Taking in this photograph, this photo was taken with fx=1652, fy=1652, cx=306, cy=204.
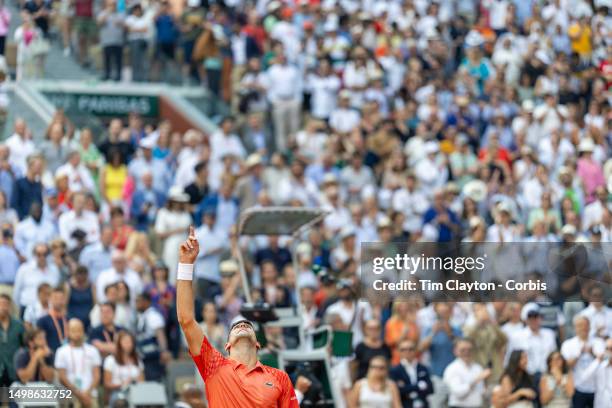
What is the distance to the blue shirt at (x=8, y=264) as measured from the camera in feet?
57.5

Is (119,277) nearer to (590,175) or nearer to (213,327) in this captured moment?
(213,327)

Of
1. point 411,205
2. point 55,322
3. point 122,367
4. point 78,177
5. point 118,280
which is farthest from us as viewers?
point 411,205

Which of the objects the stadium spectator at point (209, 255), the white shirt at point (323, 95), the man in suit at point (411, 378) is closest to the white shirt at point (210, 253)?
the stadium spectator at point (209, 255)

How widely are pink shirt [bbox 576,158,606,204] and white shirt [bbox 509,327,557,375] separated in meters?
5.55

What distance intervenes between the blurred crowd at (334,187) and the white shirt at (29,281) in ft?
0.07

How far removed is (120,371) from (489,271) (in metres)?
4.07

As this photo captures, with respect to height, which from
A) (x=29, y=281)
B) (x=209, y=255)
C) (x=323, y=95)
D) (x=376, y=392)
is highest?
(x=323, y=95)

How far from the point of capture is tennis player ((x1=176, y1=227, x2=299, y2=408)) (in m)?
9.31

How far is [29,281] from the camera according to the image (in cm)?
1728

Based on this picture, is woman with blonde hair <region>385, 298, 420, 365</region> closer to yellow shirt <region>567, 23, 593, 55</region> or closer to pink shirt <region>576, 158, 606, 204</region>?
pink shirt <region>576, 158, 606, 204</region>

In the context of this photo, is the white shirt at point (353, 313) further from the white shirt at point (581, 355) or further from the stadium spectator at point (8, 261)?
the stadium spectator at point (8, 261)

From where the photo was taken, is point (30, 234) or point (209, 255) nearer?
point (30, 234)

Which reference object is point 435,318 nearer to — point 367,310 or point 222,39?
point 367,310

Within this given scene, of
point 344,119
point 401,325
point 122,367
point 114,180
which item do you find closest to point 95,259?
point 122,367
